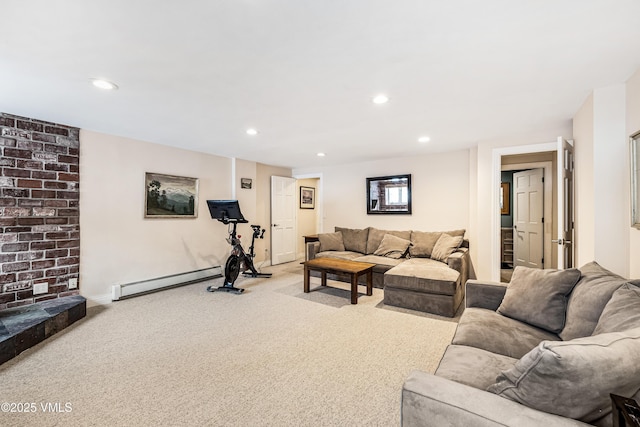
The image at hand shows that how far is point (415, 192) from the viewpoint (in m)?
5.16

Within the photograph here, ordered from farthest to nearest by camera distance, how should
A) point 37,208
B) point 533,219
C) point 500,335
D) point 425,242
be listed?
point 533,219 → point 425,242 → point 37,208 → point 500,335

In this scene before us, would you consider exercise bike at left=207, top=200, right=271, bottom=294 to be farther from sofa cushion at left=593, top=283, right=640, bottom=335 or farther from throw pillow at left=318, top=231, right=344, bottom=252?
sofa cushion at left=593, top=283, right=640, bottom=335

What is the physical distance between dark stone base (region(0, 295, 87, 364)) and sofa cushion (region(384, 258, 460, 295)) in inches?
139

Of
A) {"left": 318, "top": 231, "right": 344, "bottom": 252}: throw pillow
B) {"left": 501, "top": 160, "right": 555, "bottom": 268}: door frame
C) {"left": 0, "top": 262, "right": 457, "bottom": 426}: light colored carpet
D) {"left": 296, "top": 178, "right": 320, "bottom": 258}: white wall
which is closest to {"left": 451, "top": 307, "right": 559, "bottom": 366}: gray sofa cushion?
{"left": 0, "top": 262, "right": 457, "bottom": 426}: light colored carpet

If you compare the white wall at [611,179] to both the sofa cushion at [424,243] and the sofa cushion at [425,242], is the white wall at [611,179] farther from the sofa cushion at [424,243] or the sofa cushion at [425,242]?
the sofa cushion at [424,243]

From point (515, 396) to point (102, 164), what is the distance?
463 centimetres

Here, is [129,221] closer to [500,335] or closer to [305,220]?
[305,220]

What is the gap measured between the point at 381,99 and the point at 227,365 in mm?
2578

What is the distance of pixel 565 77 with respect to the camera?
7.09 ft

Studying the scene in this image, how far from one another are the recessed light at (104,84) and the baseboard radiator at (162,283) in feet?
8.67

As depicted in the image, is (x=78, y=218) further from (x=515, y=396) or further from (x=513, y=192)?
(x=513, y=192)

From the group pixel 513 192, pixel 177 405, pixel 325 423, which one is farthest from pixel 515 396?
pixel 513 192

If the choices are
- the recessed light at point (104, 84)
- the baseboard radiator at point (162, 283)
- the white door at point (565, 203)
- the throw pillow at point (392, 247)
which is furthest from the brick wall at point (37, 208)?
the white door at point (565, 203)

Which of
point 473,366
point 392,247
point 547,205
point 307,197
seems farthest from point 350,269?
point 307,197
